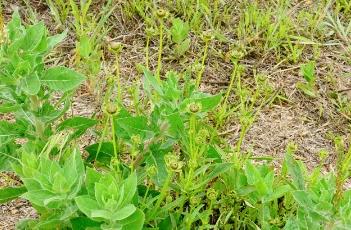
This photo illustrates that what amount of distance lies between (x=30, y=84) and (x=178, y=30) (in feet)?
3.39

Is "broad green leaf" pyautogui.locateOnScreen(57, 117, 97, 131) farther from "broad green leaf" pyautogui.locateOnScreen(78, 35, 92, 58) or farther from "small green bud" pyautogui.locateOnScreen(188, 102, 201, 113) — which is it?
"broad green leaf" pyautogui.locateOnScreen(78, 35, 92, 58)

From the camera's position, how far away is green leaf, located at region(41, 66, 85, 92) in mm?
1875

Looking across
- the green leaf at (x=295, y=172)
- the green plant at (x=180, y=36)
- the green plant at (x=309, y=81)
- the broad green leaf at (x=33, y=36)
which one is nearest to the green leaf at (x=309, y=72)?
the green plant at (x=309, y=81)

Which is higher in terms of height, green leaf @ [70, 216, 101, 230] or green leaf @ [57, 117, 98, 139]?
green leaf @ [57, 117, 98, 139]

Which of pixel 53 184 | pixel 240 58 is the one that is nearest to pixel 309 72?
pixel 240 58

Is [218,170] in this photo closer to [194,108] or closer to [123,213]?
[194,108]

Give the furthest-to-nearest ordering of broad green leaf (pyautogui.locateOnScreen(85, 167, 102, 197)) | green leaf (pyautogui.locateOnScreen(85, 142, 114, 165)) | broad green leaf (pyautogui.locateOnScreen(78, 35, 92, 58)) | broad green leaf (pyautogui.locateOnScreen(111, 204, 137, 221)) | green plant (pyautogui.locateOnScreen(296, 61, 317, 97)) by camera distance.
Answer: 1. green plant (pyautogui.locateOnScreen(296, 61, 317, 97))
2. broad green leaf (pyautogui.locateOnScreen(78, 35, 92, 58))
3. green leaf (pyautogui.locateOnScreen(85, 142, 114, 165))
4. broad green leaf (pyautogui.locateOnScreen(85, 167, 102, 197))
5. broad green leaf (pyautogui.locateOnScreen(111, 204, 137, 221))

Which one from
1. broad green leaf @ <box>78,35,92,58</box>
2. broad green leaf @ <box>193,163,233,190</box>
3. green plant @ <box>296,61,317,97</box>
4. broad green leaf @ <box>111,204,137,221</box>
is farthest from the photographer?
green plant @ <box>296,61,317,97</box>

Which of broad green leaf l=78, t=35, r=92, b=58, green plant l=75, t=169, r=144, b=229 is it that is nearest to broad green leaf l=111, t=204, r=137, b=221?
green plant l=75, t=169, r=144, b=229

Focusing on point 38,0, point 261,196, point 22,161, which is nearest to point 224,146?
point 261,196

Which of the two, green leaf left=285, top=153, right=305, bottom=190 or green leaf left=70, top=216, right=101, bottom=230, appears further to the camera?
green leaf left=285, top=153, right=305, bottom=190

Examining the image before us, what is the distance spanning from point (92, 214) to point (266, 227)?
553 millimetres

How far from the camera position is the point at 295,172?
189cm

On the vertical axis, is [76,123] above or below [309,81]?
above
